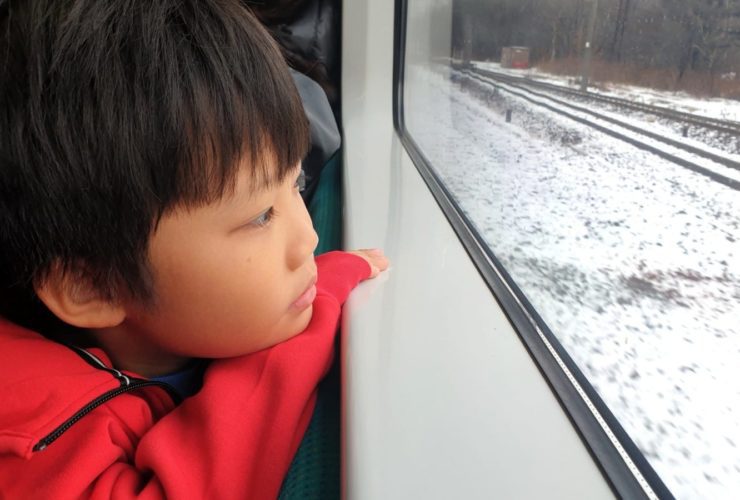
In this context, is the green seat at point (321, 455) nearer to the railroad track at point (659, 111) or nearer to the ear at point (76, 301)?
the ear at point (76, 301)

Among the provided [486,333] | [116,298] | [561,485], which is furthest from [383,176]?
[561,485]

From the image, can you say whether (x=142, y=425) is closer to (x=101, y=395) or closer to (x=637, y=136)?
(x=101, y=395)

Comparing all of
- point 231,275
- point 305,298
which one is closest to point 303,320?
point 305,298

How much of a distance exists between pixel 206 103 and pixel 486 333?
1.33 ft

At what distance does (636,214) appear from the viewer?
70 cm

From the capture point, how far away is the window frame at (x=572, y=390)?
0.44 meters

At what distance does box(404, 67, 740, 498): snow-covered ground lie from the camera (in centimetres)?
49

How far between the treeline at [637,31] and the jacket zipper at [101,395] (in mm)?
634

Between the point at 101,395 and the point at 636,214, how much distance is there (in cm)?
64

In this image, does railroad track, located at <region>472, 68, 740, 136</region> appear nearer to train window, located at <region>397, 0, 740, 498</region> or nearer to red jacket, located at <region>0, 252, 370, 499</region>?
train window, located at <region>397, 0, 740, 498</region>

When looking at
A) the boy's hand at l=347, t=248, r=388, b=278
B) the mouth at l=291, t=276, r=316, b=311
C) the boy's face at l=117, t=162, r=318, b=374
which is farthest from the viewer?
the boy's hand at l=347, t=248, r=388, b=278

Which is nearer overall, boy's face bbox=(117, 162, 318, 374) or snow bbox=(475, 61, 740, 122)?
snow bbox=(475, 61, 740, 122)

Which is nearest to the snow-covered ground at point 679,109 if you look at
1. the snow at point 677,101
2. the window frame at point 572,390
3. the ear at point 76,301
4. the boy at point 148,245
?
the snow at point 677,101

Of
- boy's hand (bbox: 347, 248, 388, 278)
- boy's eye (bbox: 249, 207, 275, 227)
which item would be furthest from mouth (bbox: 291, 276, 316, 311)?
boy's hand (bbox: 347, 248, 388, 278)
